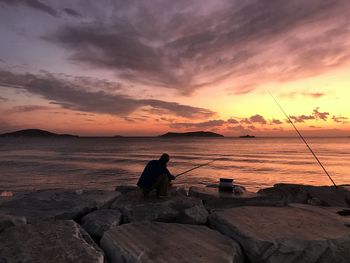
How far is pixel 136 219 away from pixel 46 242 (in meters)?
2.14

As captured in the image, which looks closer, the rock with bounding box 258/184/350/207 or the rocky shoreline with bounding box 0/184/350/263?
the rocky shoreline with bounding box 0/184/350/263

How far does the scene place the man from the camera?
8.06m

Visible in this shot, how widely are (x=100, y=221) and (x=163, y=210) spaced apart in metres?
1.29

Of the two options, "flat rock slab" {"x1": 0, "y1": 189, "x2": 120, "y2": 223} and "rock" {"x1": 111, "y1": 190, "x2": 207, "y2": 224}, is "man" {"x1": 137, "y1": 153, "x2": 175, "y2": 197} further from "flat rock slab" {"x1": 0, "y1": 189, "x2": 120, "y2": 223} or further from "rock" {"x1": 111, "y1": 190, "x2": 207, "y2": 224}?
"flat rock slab" {"x1": 0, "y1": 189, "x2": 120, "y2": 223}

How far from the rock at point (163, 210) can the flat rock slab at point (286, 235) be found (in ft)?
Result: 1.19

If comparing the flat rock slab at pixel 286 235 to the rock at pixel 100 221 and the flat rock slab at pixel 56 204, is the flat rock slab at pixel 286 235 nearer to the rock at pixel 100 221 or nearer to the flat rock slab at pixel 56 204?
the rock at pixel 100 221

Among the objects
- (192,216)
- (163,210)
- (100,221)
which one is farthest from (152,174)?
(100,221)

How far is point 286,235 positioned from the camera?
5863mm

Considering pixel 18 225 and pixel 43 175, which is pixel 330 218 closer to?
pixel 18 225

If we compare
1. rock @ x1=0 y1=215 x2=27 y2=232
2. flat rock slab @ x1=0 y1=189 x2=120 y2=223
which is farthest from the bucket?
rock @ x1=0 y1=215 x2=27 y2=232

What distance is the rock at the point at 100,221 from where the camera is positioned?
254 inches

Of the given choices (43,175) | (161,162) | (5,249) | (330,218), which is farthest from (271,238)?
(43,175)

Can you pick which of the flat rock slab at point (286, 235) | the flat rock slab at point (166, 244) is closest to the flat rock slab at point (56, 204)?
the flat rock slab at point (166, 244)

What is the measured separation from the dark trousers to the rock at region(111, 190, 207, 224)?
0.25 metres
